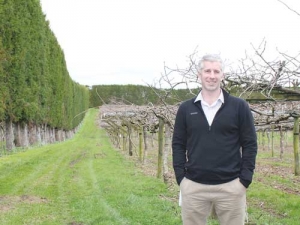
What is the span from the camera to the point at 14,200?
30.5 ft

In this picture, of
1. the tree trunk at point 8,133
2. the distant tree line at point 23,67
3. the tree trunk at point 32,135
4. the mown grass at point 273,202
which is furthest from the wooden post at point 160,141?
the tree trunk at point 32,135

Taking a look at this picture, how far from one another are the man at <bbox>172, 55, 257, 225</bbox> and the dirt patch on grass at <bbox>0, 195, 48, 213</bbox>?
18.0 feet

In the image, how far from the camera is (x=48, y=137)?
108 ft

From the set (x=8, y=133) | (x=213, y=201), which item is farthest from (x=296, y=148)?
(x=8, y=133)

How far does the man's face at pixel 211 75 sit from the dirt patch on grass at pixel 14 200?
5.83m

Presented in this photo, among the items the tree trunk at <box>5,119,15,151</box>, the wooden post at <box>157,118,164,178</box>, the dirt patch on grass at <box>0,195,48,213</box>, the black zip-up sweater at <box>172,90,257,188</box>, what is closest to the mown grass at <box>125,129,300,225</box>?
the wooden post at <box>157,118,164,178</box>

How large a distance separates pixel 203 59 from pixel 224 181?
1069mm

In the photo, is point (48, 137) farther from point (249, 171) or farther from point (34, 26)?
point (249, 171)

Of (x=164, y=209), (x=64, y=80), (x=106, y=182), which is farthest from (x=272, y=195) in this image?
(x=64, y=80)

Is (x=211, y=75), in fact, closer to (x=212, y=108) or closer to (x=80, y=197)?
(x=212, y=108)

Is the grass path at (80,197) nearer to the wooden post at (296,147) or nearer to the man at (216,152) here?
the man at (216,152)

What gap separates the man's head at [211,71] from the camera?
3779 millimetres

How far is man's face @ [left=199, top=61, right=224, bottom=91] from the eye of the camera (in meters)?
3.78

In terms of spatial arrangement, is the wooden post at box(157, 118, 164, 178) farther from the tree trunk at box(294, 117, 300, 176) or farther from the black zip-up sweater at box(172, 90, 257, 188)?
the black zip-up sweater at box(172, 90, 257, 188)
